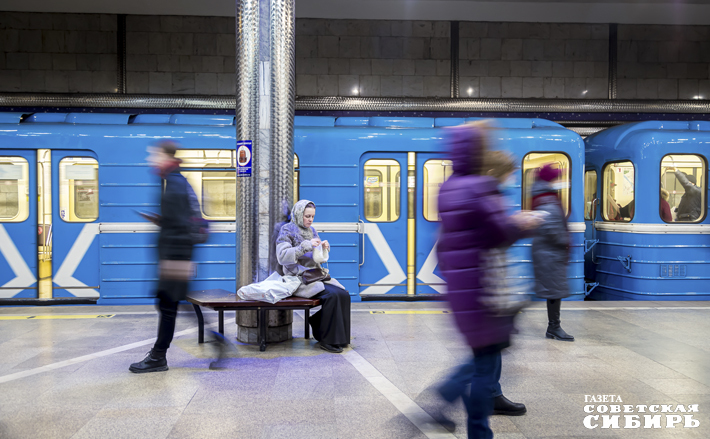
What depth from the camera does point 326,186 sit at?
23.4ft

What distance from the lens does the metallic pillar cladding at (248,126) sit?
16.3 ft

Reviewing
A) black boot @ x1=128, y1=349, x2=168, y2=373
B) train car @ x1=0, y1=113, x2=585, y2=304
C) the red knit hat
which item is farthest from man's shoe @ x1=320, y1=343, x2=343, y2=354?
the red knit hat

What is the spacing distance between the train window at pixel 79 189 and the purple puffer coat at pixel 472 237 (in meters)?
6.24

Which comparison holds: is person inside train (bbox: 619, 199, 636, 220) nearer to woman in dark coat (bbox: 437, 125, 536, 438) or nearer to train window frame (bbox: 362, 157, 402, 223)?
train window frame (bbox: 362, 157, 402, 223)

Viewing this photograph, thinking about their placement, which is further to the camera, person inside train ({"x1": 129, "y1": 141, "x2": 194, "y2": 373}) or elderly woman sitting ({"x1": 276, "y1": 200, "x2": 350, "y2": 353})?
elderly woman sitting ({"x1": 276, "y1": 200, "x2": 350, "y2": 353})

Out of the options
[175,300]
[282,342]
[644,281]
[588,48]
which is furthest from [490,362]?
[588,48]

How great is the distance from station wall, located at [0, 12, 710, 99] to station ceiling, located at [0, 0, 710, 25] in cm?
34

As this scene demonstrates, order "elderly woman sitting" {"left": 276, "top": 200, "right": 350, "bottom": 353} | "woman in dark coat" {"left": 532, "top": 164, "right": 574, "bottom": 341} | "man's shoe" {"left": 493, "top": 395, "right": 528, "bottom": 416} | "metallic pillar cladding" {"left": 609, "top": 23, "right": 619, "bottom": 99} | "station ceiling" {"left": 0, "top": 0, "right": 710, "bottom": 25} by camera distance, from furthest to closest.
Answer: "metallic pillar cladding" {"left": 609, "top": 23, "right": 619, "bottom": 99}
"station ceiling" {"left": 0, "top": 0, "right": 710, "bottom": 25}
"elderly woman sitting" {"left": 276, "top": 200, "right": 350, "bottom": 353}
"woman in dark coat" {"left": 532, "top": 164, "right": 574, "bottom": 341}
"man's shoe" {"left": 493, "top": 395, "right": 528, "bottom": 416}

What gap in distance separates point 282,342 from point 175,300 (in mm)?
1515

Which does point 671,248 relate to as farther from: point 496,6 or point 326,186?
point 496,6

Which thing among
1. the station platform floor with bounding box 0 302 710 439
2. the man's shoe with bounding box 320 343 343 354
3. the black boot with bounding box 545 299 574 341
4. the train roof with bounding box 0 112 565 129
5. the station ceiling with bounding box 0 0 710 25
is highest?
the station ceiling with bounding box 0 0 710 25

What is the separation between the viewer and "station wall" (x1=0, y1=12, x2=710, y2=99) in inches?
424

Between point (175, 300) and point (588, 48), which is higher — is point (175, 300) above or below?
below

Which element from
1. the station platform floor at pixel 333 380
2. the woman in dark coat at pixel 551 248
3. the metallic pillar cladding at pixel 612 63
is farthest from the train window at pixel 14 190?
the metallic pillar cladding at pixel 612 63
